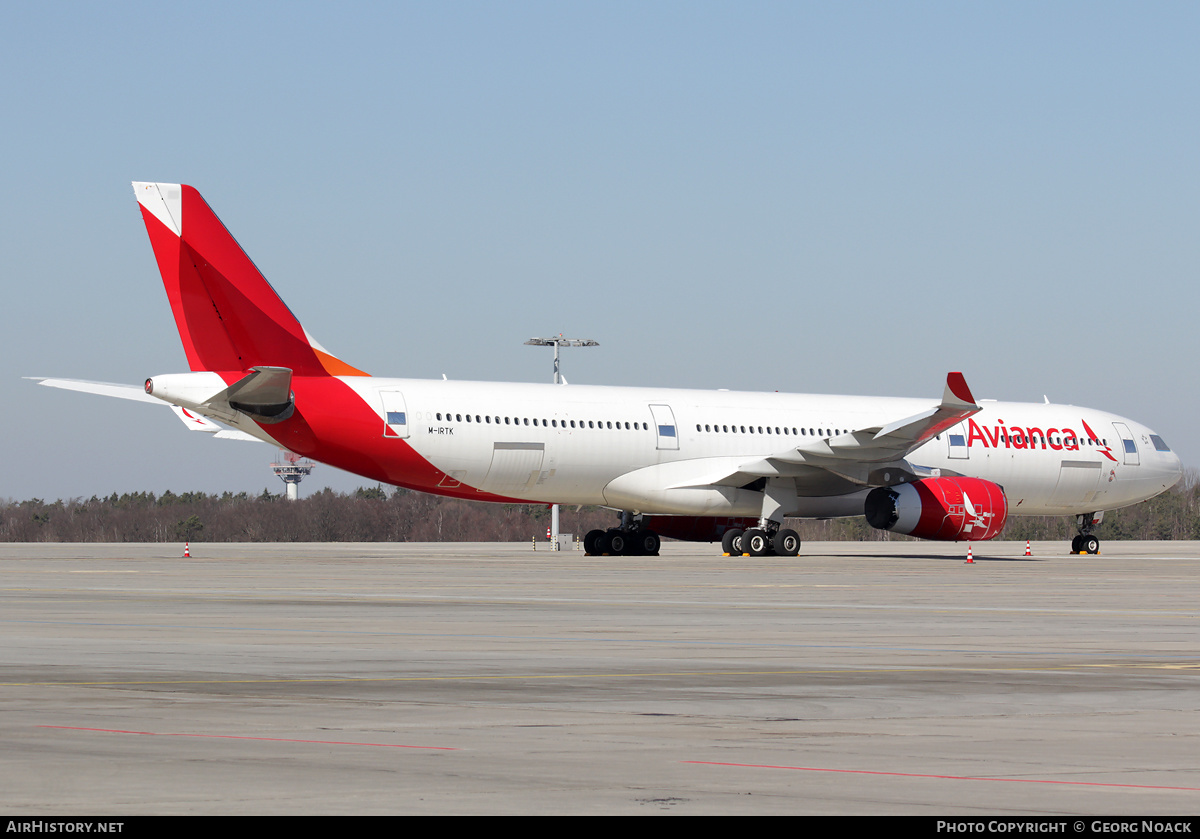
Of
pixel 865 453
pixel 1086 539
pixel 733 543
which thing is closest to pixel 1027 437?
pixel 1086 539

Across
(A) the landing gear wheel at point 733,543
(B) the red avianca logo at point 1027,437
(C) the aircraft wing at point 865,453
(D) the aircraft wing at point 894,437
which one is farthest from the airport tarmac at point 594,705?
(B) the red avianca logo at point 1027,437

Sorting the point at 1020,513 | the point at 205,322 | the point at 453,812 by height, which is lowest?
the point at 453,812

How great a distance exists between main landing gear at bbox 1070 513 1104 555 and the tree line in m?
25.0

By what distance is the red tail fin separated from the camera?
36.6m

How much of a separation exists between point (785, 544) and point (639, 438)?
14.6 ft

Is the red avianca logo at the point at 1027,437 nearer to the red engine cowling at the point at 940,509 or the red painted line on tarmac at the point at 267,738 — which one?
the red engine cowling at the point at 940,509

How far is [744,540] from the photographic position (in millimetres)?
41594

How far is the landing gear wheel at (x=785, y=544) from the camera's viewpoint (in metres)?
41.5

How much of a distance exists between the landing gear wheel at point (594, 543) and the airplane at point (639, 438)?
48 mm

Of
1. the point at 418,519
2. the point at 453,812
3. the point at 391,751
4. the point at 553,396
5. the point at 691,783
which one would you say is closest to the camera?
the point at 453,812

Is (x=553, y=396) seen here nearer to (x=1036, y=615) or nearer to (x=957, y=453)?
(x=957, y=453)

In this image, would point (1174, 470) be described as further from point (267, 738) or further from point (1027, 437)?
point (267, 738)

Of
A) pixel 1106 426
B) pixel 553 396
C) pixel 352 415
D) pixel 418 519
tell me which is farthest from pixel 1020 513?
pixel 418 519
